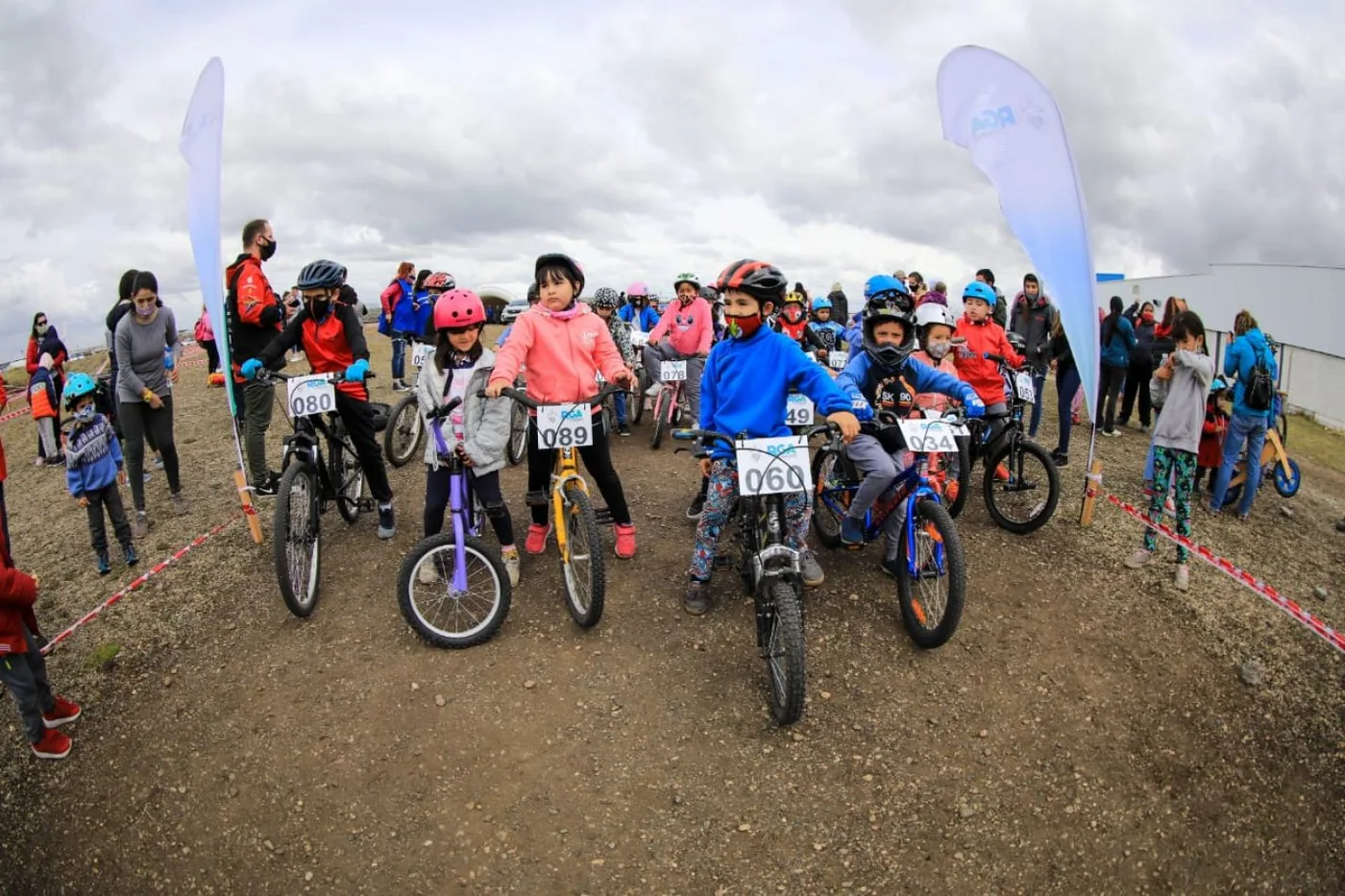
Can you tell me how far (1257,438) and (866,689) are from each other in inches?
218

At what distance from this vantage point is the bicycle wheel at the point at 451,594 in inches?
156

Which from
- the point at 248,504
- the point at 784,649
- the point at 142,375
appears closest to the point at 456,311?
the point at 248,504

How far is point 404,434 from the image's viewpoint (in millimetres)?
7910

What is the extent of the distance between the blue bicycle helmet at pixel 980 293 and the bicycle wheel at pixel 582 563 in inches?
167

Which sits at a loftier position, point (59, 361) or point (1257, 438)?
point (59, 361)

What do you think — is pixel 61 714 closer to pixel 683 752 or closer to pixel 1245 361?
pixel 683 752

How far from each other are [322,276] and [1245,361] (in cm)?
816

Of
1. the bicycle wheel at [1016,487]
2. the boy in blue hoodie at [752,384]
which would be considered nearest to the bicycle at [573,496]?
the boy in blue hoodie at [752,384]

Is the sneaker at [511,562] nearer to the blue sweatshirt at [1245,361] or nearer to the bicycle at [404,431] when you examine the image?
the bicycle at [404,431]

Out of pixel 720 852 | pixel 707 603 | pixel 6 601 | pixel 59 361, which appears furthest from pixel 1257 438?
pixel 59 361

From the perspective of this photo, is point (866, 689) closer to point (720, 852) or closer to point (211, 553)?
point (720, 852)

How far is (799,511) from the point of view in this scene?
3.91m

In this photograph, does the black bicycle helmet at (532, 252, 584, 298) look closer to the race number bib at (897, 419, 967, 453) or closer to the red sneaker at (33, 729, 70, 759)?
the race number bib at (897, 419, 967, 453)

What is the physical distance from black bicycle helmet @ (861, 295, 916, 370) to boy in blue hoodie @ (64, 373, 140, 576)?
232 inches
